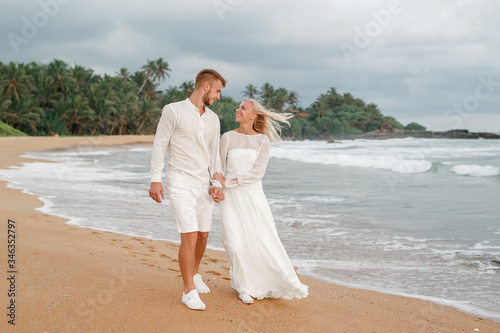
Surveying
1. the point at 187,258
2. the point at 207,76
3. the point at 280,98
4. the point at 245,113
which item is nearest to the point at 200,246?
the point at 187,258

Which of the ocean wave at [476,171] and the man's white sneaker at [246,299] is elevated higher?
the ocean wave at [476,171]

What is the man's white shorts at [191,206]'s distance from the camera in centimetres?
353

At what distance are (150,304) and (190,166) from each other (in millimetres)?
1065

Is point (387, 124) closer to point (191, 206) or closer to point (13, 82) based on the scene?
point (13, 82)

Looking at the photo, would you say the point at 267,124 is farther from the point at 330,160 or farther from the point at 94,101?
the point at 94,101

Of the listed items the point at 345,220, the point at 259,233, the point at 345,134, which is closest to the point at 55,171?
the point at 345,220

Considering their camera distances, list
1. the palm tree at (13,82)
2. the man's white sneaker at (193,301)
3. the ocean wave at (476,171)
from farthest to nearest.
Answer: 1. the palm tree at (13,82)
2. the ocean wave at (476,171)
3. the man's white sneaker at (193,301)

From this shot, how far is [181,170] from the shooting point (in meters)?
3.63

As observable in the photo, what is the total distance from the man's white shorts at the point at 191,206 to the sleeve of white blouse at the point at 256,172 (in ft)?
0.76

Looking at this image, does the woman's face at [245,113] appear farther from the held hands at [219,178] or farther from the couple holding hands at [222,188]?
the held hands at [219,178]

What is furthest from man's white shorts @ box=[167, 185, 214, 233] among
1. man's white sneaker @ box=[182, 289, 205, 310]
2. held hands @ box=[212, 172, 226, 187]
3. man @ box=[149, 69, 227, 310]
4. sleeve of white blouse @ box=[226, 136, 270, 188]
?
man's white sneaker @ box=[182, 289, 205, 310]

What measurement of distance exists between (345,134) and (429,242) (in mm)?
85527

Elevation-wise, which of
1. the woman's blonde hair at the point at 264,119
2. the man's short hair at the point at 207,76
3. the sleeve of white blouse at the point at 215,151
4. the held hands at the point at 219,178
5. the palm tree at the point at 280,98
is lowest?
the held hands at the point at 219,178

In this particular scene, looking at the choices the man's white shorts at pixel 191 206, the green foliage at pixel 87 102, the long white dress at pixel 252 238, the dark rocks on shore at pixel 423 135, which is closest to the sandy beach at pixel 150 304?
the long white dress at pixel 252 238
